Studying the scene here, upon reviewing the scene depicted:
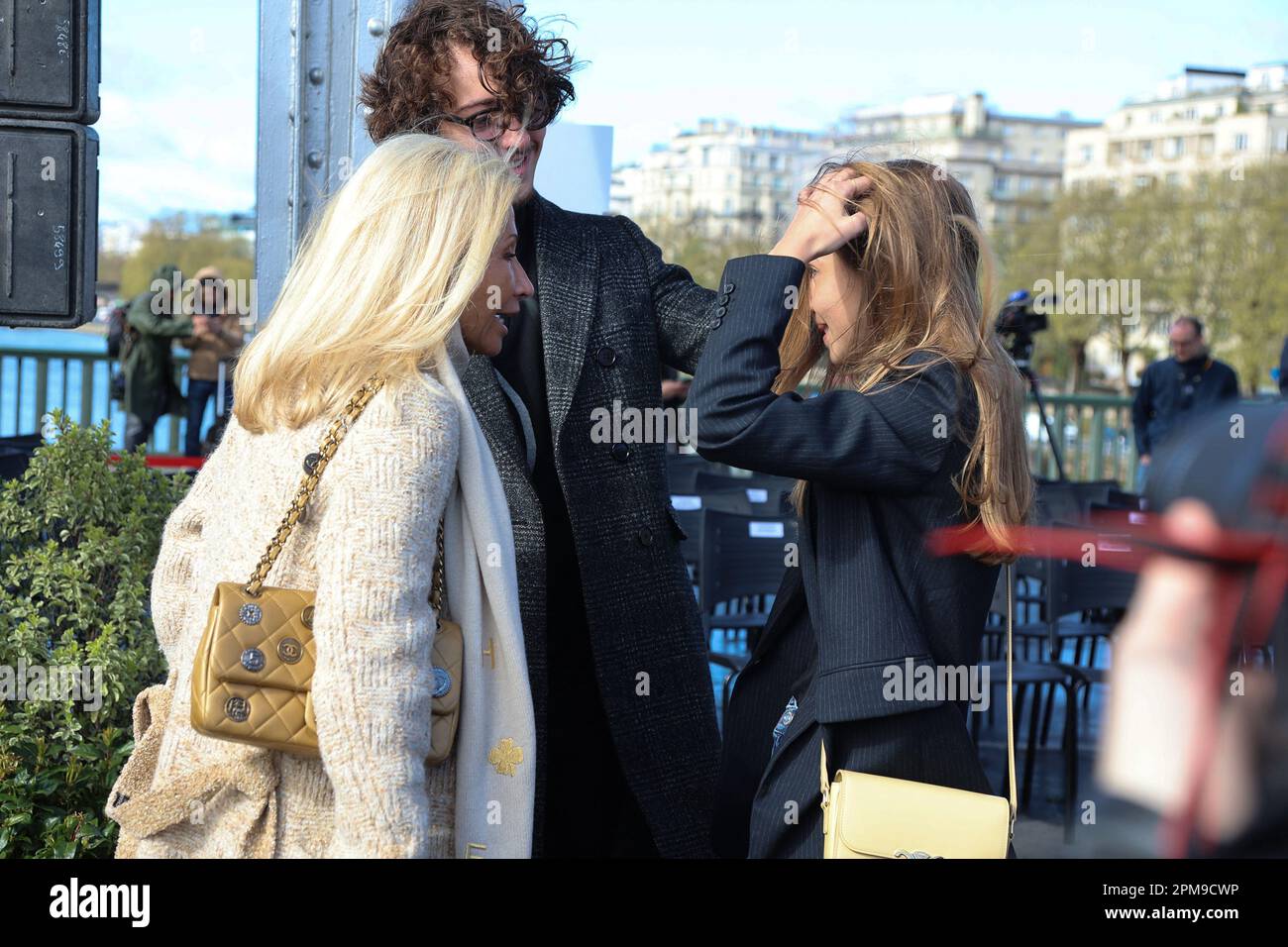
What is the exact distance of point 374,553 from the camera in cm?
161

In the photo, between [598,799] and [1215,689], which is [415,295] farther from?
[1215,689]

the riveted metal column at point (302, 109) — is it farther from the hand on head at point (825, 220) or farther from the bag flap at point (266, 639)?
the bag flap at point (266, 639)

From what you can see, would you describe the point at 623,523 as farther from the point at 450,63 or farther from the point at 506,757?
the point at 450,63

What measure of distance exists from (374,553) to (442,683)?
213 mm

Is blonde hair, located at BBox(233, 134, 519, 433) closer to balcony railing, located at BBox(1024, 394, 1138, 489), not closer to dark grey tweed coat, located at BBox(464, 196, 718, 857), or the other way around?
dark grey tweed coat, located at BBox(464, 196, 718, 857)

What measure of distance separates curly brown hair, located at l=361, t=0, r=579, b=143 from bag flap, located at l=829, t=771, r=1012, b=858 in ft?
4.02

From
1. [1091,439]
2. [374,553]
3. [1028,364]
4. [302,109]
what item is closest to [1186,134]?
[1091,439]

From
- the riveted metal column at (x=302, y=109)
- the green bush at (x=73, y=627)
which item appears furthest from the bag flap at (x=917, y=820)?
the riveted metal column at (x=302, y=109)

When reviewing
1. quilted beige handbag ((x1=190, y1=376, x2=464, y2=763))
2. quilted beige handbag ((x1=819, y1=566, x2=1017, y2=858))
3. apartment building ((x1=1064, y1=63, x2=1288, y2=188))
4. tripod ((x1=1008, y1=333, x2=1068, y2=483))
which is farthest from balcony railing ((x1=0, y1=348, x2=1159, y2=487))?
apartment building ((x1=1064, y1=63, x2=1288, y2=188))

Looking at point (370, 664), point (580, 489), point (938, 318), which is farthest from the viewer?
point (580, 489)

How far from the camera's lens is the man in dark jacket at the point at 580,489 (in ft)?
7.56

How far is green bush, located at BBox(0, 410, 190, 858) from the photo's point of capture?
270 centimetres
